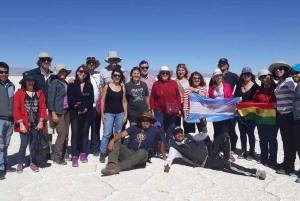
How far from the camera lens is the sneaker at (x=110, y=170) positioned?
511 centimetres

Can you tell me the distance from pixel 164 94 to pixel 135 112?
815mm

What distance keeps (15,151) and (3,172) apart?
2.20 m

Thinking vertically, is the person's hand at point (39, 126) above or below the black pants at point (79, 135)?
above

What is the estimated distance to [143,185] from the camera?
4738 millimetres

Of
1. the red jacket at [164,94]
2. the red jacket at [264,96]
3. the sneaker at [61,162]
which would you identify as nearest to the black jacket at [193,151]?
the red jacket at [164,94]

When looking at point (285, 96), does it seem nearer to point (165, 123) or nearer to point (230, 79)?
point (230, 79)

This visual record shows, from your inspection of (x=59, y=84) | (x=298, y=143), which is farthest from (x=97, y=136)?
(x=298, y=143)

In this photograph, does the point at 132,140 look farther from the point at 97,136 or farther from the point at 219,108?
the point at 219,108

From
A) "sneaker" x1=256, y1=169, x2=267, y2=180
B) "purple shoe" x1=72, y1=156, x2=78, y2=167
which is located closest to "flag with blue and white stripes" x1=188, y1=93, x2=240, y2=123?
"sneaker" x1=256, y1=169, x2=267, y2=180

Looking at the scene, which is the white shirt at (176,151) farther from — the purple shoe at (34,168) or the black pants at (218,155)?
the purple shoe at (34,168)

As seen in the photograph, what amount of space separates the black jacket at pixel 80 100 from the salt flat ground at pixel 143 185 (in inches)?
44.6

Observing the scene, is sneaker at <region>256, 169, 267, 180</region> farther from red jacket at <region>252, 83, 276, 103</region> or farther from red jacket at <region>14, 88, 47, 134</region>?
red jacket at <region>14, 88, 47, 134</region>

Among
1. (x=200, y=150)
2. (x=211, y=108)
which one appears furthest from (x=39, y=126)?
(x=211, y=108)

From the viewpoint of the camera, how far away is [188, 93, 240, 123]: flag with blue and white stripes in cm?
641
